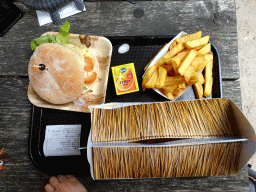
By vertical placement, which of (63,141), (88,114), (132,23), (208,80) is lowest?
(63,141)

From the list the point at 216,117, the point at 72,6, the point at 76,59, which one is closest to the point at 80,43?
the point at 76,59

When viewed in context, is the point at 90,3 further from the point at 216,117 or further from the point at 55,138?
the point at 216,117

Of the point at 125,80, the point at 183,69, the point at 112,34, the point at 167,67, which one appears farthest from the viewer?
the point at 112,34

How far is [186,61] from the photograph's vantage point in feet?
3.92

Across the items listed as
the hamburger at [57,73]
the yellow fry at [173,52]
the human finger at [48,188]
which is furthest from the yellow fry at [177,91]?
the human finger at [48,188]

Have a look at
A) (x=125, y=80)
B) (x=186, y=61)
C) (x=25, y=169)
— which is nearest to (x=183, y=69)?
(x=186, y=61)

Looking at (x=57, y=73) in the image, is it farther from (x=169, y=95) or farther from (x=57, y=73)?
(x=169, y=95)

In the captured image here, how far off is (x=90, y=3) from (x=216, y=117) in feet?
4.36

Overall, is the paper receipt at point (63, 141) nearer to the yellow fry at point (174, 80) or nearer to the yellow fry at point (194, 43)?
the yellow fry at point (174, 80)

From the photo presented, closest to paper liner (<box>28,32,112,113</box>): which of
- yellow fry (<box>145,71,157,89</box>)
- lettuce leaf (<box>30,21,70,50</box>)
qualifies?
lettuce leaf (<box>30,21,70,50</box>)

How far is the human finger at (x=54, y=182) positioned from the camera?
135 centimetres

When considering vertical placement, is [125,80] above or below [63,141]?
above

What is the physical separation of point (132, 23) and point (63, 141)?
1.09 m

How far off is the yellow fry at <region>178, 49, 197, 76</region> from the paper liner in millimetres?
523
